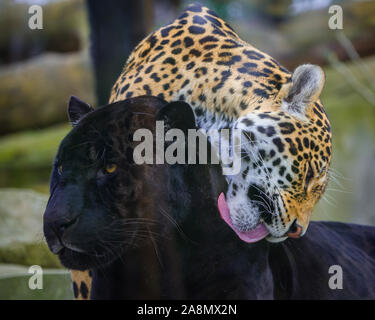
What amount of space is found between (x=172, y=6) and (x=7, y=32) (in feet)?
5.23

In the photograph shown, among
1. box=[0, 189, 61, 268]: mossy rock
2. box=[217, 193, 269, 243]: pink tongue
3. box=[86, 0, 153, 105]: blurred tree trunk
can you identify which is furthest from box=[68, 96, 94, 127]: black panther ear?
box=[86, 0, 153, 105]: blurred tree trunk

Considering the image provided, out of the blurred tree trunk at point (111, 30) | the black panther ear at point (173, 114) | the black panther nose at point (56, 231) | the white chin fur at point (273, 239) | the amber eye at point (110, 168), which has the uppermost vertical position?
the blurred tree trunk at point (111, 30)

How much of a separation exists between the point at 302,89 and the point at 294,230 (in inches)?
17.7

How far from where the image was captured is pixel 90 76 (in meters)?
4.20

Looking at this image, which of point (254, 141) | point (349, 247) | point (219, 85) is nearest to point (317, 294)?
point (349, 247)

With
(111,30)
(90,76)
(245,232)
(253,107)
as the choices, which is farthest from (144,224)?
(90,76)

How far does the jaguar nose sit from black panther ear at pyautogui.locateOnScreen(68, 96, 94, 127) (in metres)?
0.71

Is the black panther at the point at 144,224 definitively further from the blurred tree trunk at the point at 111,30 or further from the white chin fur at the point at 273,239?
the blurred tree trunk at the point at 111,30

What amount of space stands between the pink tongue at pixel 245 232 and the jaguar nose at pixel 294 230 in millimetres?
82

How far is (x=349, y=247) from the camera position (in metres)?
1.88

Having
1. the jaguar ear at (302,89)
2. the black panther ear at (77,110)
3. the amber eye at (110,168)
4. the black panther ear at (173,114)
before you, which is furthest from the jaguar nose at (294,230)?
the black panther ear at (77,110)

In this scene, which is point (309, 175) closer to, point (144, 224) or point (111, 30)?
point (144, 224)

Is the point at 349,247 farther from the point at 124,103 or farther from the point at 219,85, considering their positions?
the point at 124,103

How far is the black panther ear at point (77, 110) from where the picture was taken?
5.31 ft
